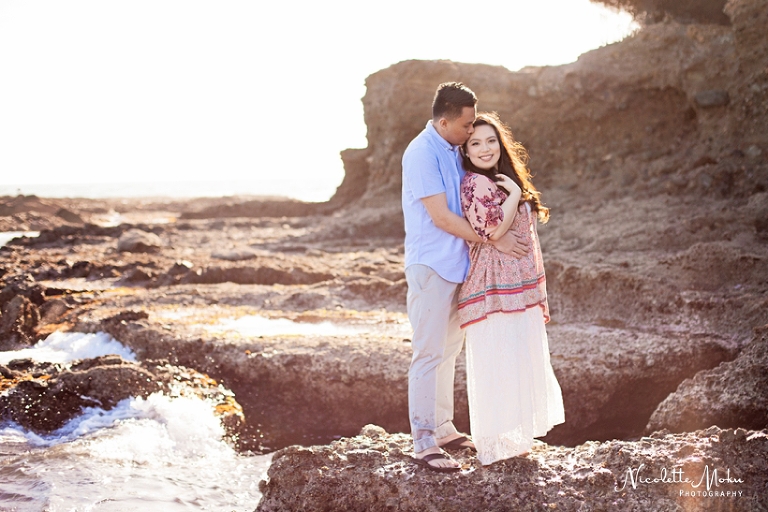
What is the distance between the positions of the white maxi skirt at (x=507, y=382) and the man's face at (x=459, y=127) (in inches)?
35.6

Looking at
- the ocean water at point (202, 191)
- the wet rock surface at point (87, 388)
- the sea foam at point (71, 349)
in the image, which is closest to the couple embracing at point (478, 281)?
the wet rock surface at point (87, 388)

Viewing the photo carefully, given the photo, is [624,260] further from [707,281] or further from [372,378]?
[372,378]

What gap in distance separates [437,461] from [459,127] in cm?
166

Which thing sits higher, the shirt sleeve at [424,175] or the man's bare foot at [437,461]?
the shirt sleeve at [424,175]

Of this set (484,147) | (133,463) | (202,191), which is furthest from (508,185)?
(202,191)

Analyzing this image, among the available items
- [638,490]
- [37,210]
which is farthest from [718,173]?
[37,210]

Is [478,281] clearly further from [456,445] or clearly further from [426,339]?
[456,445]

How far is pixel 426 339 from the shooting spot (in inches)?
134

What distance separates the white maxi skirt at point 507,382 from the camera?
3355 mm

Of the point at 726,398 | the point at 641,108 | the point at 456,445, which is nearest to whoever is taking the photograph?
the point at 456,445

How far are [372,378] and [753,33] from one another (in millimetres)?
9937

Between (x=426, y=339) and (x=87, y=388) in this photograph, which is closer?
(x=426, y=339)

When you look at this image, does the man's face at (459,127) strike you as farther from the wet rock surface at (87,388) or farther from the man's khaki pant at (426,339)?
the wet rock surface at (87,388)

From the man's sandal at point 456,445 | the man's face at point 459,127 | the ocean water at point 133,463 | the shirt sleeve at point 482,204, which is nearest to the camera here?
the shirt sleeve at point 482,204
